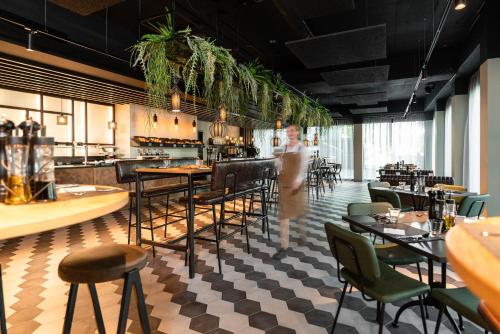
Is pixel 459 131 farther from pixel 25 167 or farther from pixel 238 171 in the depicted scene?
pixel 25 167

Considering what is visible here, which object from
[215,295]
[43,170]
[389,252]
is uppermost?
[43,170]

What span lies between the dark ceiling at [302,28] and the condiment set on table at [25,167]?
3338 millimetres

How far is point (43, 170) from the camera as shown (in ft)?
4.12

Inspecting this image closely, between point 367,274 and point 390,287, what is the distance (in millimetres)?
221

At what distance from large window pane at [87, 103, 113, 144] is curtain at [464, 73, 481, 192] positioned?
10203 millimetres

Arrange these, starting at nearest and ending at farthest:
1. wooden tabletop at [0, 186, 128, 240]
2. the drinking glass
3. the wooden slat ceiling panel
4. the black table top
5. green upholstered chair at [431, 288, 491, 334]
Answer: wooden tabletop at [0, 186, 128, 240], green upholstered chair at [431, 288, 491, 334], the black table top, the drinking glass, the wooden slat ceiling panel

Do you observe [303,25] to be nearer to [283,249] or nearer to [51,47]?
[283,249]

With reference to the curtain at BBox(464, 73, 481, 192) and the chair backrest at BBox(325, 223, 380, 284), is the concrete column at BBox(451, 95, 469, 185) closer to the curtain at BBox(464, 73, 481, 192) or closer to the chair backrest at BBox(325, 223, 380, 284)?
the curtain at BBox(464, 73, 481, 192)

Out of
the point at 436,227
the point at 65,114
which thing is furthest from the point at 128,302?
the point at 65,114

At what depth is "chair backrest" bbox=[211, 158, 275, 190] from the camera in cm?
325

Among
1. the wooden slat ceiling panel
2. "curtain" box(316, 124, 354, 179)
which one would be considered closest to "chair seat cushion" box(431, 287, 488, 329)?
the wooden slat ceiling panel

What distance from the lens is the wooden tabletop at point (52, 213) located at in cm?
87

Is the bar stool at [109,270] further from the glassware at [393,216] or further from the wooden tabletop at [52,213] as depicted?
the glassware at [393,216]

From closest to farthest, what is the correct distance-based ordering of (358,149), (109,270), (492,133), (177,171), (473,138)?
(109,270) < (177,171) < (492,133) < (473,138) < (358,149)
